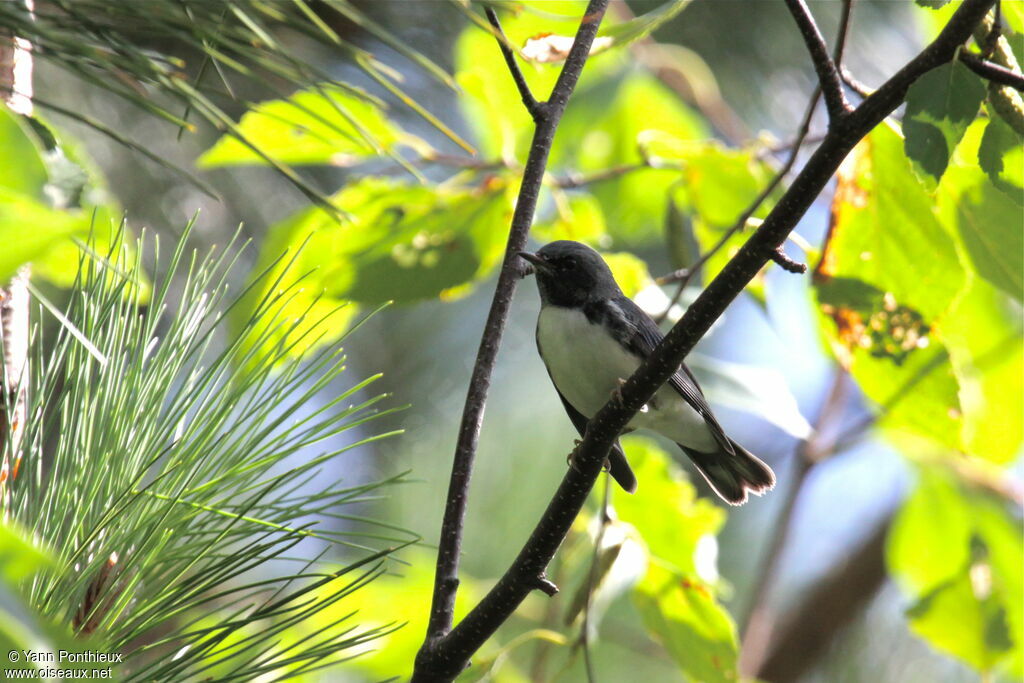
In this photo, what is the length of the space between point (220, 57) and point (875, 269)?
1420mm

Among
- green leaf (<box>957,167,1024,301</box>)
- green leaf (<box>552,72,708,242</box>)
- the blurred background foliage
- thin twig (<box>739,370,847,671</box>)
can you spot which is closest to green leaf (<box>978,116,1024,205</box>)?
the blurred background foliage

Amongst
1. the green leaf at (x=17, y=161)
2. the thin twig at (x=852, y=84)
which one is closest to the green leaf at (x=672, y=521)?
the thin twig at (x=852, y=84)

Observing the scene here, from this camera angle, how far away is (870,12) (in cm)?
478

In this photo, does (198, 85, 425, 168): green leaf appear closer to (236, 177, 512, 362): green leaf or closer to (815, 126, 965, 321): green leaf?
(236, 177, 512, 362): green leaf

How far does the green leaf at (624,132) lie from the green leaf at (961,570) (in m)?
1.25

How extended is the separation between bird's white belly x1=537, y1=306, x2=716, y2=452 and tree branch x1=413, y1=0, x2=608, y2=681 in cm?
100

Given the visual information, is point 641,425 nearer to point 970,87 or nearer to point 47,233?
point 970,87

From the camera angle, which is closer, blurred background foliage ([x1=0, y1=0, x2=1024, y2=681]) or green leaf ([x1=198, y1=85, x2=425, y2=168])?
blurred background foliage ([x1=0, y1=0, x2=1024, y2=681])

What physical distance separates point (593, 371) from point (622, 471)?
0.47 m

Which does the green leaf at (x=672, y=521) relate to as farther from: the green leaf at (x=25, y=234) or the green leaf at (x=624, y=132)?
the green leaf at (x=25, y=234)

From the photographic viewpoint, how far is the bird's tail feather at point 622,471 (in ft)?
7.50

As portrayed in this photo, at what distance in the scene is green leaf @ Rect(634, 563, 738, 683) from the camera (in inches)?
76.9

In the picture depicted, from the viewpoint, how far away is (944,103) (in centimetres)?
119

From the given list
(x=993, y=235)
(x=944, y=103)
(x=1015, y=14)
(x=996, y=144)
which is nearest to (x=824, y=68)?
(x=944, y=103)
